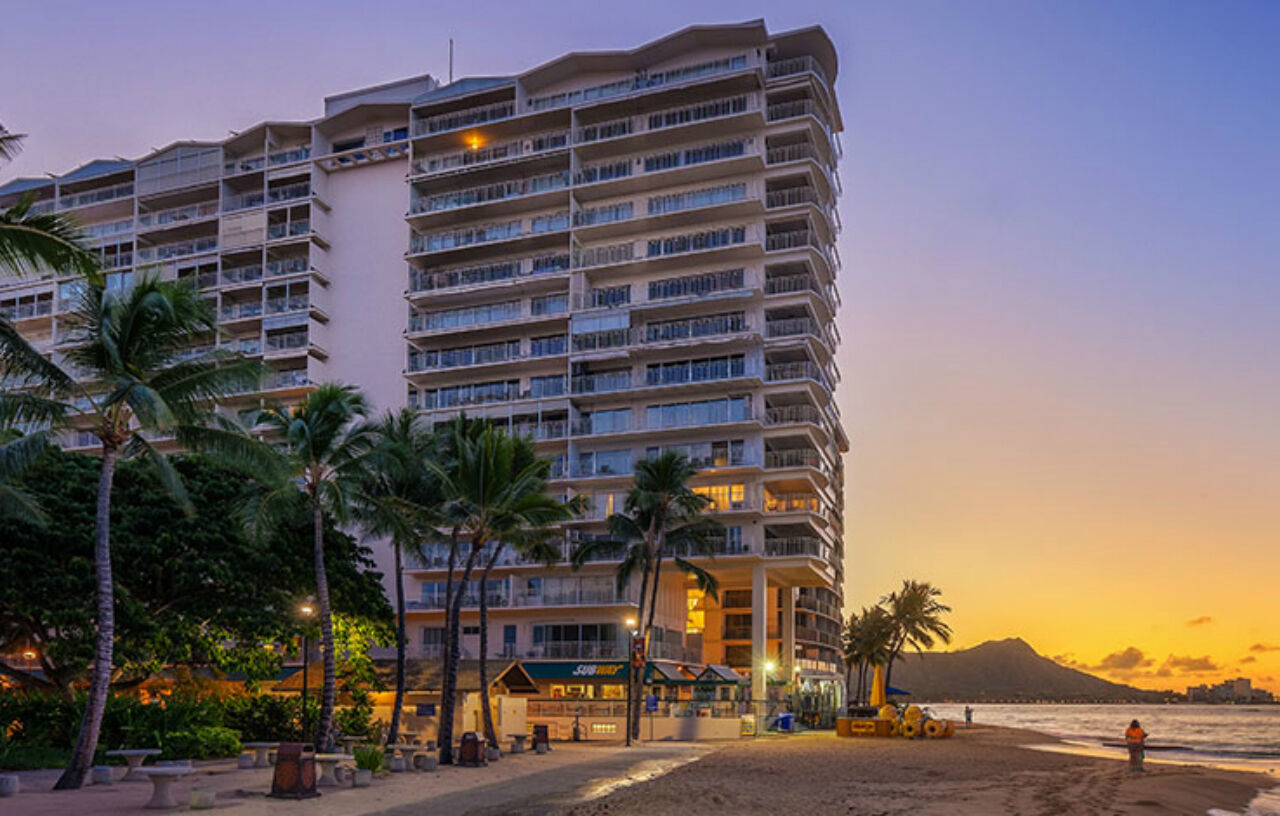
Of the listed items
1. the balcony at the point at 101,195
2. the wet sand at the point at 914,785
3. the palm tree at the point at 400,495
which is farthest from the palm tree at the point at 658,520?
the balcony at the point at 101,195

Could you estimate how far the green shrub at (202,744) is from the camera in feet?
98.7

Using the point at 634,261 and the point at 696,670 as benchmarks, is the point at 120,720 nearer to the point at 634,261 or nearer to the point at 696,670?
the point at 696,670

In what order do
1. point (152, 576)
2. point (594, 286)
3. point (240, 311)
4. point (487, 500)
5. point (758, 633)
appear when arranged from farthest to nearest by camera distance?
point (240, 311) < point (594, 286) < point (758, 633) < point (487, 500) < point (152, 576)

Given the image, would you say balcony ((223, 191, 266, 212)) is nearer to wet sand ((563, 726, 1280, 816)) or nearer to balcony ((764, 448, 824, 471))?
balcony ((764, 448, 824, 471))

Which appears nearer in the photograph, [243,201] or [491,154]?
[491,154]

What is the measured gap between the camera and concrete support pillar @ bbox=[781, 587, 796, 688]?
73.1 m

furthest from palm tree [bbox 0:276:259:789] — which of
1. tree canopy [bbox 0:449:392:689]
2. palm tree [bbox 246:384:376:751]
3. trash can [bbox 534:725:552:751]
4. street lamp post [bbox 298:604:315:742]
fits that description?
trash can [bbox 534:725:552:751]

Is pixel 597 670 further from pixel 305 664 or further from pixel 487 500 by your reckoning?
pixel 305 664

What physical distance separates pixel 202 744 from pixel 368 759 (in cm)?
651

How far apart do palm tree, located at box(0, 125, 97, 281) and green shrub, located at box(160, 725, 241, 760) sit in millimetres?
15091

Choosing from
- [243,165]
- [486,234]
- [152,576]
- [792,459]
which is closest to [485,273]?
[486,234]

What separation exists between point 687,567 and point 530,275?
937 inches

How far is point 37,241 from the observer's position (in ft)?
62.0

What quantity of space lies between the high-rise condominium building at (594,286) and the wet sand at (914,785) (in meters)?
21.5
